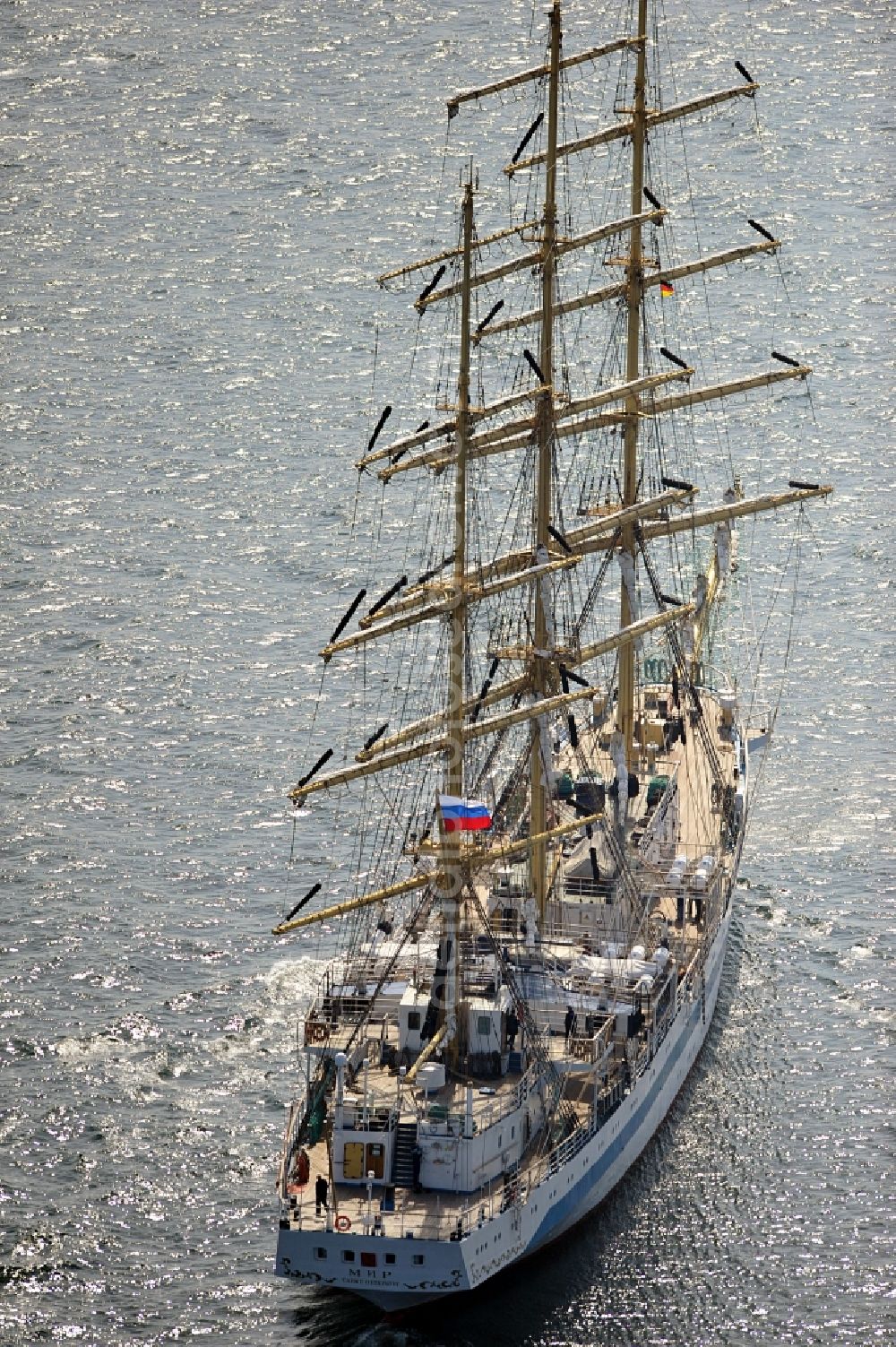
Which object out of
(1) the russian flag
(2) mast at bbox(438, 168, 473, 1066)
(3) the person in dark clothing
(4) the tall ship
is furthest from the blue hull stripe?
(1) the russian flag

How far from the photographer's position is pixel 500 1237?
4803 inches

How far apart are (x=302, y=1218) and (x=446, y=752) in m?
21.0

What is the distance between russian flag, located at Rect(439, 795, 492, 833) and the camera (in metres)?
126

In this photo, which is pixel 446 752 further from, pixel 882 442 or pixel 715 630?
pixel 882 442

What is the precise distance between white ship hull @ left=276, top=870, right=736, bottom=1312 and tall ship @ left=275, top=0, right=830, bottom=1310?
124 mm

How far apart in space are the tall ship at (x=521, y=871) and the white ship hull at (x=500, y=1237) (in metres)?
0.12

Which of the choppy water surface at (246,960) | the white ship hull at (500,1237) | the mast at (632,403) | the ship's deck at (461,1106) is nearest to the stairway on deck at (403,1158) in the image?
the ship's deck at (461,1106)

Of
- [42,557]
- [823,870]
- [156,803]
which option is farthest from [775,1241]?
[42,557]

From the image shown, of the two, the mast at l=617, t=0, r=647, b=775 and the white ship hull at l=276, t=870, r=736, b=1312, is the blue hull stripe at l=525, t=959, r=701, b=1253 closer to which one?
the white ship hull at l=276, t=870, r=736, b=1312

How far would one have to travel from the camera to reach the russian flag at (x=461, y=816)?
414 feet

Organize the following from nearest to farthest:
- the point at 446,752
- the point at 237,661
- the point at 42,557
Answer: the point at 446,752 → the point at 237,661 → the point at 42,557

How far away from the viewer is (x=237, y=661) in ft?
575

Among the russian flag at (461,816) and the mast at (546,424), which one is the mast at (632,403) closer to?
the mast at (546,424)

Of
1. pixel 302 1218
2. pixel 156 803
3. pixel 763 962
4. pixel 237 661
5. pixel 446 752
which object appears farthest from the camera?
pixel 237 661
